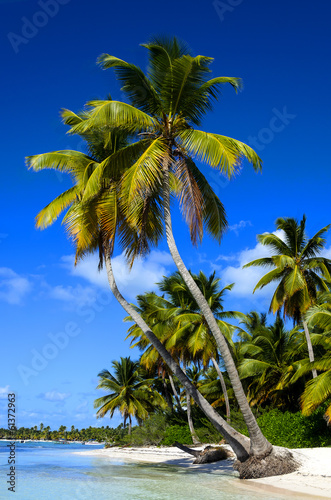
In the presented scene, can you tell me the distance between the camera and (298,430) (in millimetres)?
16094

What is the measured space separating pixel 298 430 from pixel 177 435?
12166 mm

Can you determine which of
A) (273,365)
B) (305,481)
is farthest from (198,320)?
(305,481)

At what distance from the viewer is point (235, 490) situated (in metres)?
9.12

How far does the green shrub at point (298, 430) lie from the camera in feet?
50.2

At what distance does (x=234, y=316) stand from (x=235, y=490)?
596 inches

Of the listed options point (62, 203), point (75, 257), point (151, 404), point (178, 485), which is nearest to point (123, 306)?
point (75, 257)

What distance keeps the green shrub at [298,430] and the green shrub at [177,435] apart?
8.64 m

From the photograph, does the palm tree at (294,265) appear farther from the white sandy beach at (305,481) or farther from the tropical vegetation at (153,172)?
the white sandy beach at (305,481)

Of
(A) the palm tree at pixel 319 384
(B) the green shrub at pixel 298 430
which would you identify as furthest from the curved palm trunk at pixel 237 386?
(B) the green shrub at pixel 298 430

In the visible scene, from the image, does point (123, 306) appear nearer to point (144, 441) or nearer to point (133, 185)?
point (133, 185)

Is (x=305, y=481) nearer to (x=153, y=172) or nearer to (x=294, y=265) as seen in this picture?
(x=153, y=172)

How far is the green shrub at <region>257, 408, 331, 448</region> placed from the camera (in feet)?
50.2

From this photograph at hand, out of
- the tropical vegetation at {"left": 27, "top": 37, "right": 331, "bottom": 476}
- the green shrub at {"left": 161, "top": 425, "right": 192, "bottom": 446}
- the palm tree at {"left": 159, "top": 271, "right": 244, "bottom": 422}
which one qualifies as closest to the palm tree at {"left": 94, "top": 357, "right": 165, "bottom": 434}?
the green shrub at {"left": 161, "top": 425, "right": 192, "bottom": 446}

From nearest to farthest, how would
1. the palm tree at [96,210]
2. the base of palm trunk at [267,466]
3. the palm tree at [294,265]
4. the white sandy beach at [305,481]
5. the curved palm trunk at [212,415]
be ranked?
the white sandy beach at [305,481] < the base of palm trunk at [267,466] < the curved palm trunk at [212,415] < the palm tree at [96,210] < the palm tree at [294,265]
